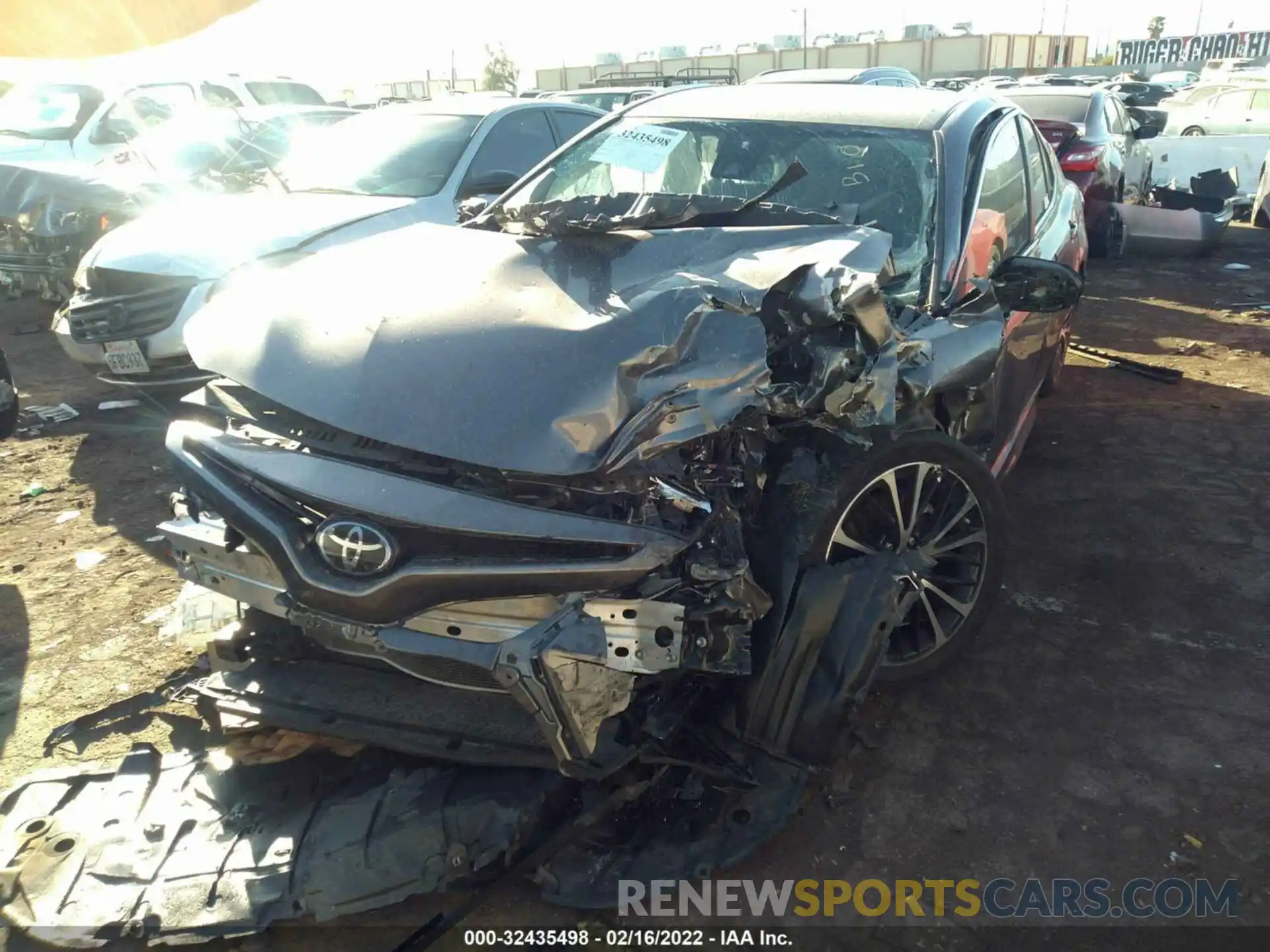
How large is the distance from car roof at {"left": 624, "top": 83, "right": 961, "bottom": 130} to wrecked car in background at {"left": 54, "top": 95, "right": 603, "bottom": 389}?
1.71 metres

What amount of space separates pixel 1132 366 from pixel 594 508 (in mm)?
5803

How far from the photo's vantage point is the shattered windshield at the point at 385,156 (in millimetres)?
6316

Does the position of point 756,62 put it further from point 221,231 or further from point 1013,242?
point 1013,242

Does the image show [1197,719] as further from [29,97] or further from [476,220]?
[29,97]

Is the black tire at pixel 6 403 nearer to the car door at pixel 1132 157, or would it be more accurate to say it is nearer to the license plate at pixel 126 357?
the license plate at pixel 126 357

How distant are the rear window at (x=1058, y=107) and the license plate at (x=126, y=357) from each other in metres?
9.42

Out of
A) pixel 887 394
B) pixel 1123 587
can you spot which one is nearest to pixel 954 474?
pixel 887 394

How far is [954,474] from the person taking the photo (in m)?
3.12

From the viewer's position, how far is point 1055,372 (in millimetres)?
5910

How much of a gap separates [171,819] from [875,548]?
7.26 feet

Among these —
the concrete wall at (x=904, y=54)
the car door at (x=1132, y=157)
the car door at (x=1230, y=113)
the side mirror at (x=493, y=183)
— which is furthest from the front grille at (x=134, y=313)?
the concrete wall at (x=904, y=54)

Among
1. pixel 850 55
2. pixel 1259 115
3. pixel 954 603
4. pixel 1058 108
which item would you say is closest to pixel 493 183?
pixel 954 603

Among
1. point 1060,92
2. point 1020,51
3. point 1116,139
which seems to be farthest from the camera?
point 1020,51

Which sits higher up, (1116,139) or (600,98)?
(600,98)
